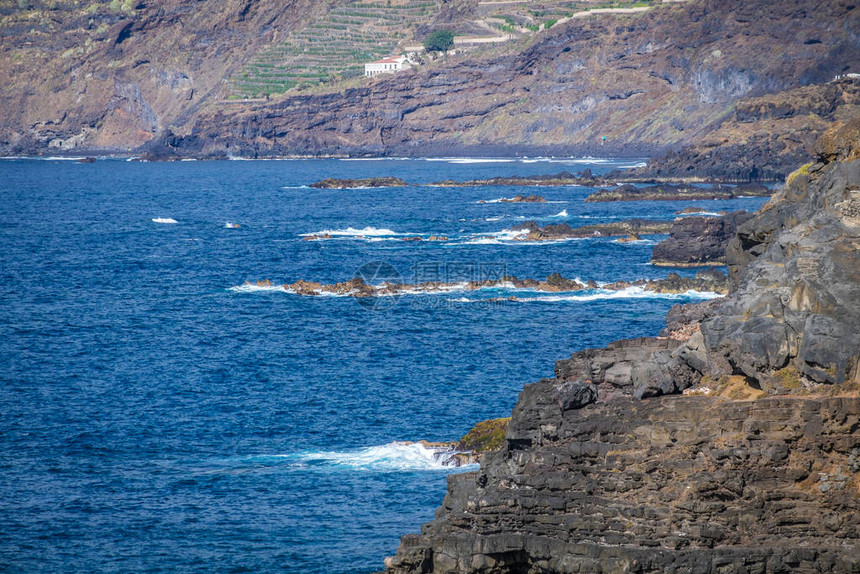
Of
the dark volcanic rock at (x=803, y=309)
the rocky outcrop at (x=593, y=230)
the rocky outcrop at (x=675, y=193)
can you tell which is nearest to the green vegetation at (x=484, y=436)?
the dark volcanic rock at (x=803, y=309)

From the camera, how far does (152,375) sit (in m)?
45.9

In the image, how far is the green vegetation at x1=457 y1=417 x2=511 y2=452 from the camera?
32.7 meters

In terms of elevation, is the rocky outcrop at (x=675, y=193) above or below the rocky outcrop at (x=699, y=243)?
below

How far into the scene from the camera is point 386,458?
34.0m

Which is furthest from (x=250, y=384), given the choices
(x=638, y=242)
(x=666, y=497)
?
(x=638, y=242)

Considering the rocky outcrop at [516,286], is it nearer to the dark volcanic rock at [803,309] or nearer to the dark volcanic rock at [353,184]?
the dark volcanic rock at [803,309]

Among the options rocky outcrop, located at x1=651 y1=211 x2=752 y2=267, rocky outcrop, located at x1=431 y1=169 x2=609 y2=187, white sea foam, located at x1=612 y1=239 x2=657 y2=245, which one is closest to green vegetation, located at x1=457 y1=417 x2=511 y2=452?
rocky outcrop, located at x1=651 y1=211 x2=752 y2=267

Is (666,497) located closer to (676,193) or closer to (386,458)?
(386,458)

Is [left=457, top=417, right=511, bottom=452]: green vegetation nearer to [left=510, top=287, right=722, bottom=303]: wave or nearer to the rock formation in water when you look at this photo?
[left=510, top=287, right=722, bottom=303]: wave

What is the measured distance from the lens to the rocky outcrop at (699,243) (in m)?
77.7

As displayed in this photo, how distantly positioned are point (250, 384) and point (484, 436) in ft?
45.9

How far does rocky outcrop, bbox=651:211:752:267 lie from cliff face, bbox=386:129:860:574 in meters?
56.4

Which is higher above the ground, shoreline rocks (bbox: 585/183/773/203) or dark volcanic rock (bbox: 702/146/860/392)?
dark volcanic rock (bbox: 702/146/860/392)

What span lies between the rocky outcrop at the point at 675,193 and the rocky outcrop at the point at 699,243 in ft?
174
